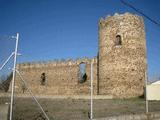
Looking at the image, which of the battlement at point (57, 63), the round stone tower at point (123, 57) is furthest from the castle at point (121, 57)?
the battlement at point (57, 63)

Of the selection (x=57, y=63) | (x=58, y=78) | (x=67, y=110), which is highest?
(x=57, y=63)

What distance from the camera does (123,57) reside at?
24953 millimetres

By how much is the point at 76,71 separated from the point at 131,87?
8.10 metres

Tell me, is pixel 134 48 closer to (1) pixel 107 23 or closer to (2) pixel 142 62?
(2) pixel 142 62

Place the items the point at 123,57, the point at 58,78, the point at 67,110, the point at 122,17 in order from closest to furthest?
1. the point at 67,110
2. the point at 123,57
3. the point at 122,17
4. the point at 58,78

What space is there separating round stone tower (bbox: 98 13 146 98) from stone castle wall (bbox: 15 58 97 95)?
2.91 metres

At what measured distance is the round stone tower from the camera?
2458cm

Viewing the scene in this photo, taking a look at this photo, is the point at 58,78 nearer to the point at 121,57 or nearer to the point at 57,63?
the point at 57,63

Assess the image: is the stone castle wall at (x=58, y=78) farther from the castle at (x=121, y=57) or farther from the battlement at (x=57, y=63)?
the castle at (x=121, y=57)

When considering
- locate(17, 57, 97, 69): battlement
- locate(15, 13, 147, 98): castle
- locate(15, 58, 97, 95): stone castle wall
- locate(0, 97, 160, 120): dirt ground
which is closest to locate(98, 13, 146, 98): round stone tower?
locate(15, 13, 147, 98): castle

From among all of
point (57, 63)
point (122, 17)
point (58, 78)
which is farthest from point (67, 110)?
point (57, 63)

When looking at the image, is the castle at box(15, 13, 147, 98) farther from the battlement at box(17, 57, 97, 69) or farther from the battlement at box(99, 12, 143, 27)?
the battlement at box(17, 57, 97, 69)

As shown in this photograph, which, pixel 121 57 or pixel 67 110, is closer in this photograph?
pixel 67 110

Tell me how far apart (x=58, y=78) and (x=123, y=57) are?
9.96 m
